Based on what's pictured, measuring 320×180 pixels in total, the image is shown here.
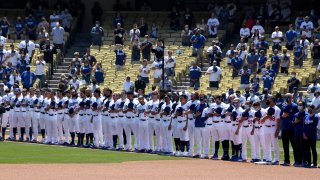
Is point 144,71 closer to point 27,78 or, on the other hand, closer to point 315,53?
point 27,78

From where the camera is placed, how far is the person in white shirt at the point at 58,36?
48375 millimetres

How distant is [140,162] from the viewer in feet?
99.3

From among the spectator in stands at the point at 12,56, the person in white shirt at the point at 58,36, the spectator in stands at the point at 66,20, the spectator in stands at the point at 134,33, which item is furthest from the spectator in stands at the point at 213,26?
the spectator in stands at the point at 12,56

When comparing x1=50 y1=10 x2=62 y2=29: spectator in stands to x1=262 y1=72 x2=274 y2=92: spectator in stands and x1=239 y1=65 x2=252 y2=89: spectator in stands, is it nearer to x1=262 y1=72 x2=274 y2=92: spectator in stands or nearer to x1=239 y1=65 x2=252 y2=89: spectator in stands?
x1=239 y1=65 x2=252 y2=89: spectator in stands

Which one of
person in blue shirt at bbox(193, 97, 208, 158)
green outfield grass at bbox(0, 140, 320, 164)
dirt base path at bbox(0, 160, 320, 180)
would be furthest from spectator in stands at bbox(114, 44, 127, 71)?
dirt base path at bbox(0, 160, 320, 180)

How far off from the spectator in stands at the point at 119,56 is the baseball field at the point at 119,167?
502 inches

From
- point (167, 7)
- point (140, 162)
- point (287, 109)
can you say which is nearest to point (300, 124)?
point (287, 109)

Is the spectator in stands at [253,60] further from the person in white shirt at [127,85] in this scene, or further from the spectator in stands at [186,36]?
the spectator in stands at [186,36]

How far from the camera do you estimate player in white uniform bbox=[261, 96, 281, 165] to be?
98.6 feet

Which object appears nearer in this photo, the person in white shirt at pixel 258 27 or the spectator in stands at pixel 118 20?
the person in white shirt at pixel 258 27

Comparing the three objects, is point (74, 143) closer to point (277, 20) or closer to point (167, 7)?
point (277, 20)

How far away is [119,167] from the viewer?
28641 mm

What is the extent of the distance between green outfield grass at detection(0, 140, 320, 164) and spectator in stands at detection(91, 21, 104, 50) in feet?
42.8

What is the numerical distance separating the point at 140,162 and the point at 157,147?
3.71 metres
